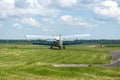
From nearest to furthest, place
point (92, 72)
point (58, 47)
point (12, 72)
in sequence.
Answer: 1. point (12, 72)
2. point (92, 72)
3. point (58, 47)

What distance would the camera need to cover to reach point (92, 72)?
26.0 m

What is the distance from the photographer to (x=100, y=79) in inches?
856

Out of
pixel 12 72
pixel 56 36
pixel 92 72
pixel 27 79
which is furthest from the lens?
pixel 56 36

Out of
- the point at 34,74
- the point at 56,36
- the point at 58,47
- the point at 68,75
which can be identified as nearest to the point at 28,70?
the point at 34,74

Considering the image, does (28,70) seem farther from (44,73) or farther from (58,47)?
(58,47)

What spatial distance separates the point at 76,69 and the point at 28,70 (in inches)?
180

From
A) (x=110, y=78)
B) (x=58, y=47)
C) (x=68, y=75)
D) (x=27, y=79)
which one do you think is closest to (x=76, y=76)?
(x=68, y=75)

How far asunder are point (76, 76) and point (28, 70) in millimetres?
3750

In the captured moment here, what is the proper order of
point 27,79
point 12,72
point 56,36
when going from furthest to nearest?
point 56,36
point 12,72
point 27,79

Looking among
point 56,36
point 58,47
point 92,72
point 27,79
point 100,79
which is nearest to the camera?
point 27,79

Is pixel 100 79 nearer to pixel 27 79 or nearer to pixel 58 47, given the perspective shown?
pixel 27 79

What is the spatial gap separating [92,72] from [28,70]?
4.97 m

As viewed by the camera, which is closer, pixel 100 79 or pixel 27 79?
pixel 27 79

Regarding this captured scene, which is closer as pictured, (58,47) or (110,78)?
(110,78)
